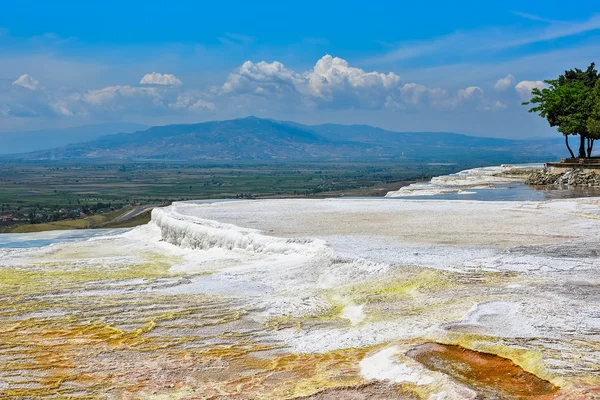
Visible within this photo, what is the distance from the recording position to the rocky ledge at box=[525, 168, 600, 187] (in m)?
47.5

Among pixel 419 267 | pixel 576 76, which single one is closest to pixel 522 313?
pixel 419 267

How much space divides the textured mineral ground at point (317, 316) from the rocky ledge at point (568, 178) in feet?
82.4

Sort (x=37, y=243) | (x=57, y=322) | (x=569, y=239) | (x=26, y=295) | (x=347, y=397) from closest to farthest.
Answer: (x=347, y=397) < (x=57, y=322) < (x=26, y=295) < (x=569, y=239) < (x=37, y=243)

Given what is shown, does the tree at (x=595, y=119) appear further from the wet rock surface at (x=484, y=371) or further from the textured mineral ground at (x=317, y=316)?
the wet rock surface at (x=484, y=371)

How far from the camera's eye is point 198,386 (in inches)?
393

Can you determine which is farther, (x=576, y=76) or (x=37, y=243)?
(x=576, y=76)

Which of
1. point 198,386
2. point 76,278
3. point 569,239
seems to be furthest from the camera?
point 569,239

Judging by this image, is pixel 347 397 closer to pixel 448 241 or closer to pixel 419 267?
pixel 419 267

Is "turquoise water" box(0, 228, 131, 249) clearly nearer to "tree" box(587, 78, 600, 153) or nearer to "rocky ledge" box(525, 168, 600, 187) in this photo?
"rocky ledge" box(525, 168, 600, 187)

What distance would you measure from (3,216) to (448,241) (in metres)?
106

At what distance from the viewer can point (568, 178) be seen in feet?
164

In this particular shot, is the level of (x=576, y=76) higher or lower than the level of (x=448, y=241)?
higher

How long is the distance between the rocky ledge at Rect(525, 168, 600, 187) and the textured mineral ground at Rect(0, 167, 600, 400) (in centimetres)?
2511

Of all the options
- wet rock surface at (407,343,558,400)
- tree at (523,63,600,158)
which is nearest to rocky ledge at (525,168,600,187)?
tree at (523,63,600,158)
